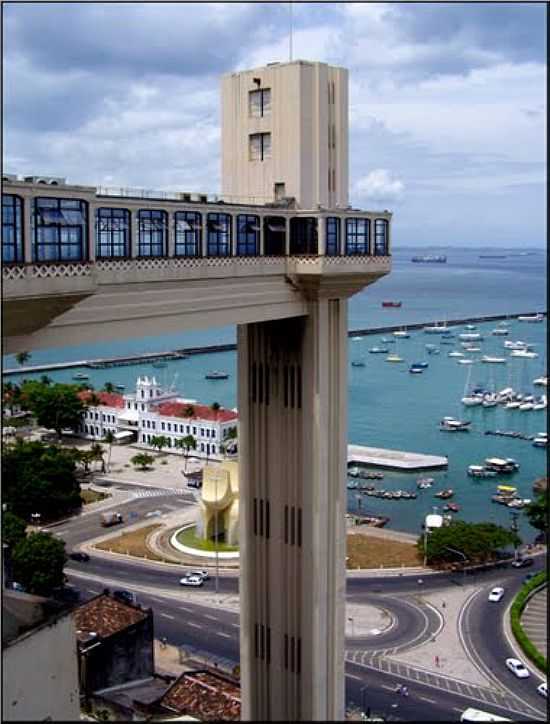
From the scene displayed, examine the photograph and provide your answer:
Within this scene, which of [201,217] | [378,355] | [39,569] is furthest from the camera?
[378,355]

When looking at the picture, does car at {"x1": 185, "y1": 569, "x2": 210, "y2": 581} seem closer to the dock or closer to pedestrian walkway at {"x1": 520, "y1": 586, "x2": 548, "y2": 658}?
pedestrian walkway at {"x1": 520, "y1": 586, "x2": 548, "y2": 658}

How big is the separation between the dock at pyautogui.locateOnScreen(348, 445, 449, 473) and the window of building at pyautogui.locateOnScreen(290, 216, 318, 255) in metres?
18.9

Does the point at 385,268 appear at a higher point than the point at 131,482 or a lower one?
higher

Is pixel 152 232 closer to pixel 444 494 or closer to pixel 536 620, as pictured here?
pixel 536 620

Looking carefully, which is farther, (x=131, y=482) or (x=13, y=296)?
(x=131, y=482)

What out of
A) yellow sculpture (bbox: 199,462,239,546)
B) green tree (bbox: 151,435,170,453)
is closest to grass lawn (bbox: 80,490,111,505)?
yellow sculpture (bbox: 199,462,239,546)

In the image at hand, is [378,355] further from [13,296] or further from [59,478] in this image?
[13,296]

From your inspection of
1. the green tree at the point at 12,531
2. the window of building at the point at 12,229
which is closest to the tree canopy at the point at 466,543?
the green tree at the point at 12,531

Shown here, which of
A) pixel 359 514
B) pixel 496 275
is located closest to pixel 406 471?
pixel 359 514

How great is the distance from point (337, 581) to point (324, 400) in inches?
53.6

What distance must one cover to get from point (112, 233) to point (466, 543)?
43.4 ft

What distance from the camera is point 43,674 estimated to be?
4176 millimetres

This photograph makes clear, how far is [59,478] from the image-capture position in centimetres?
1966

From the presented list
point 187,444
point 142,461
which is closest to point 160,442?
point 187,444
